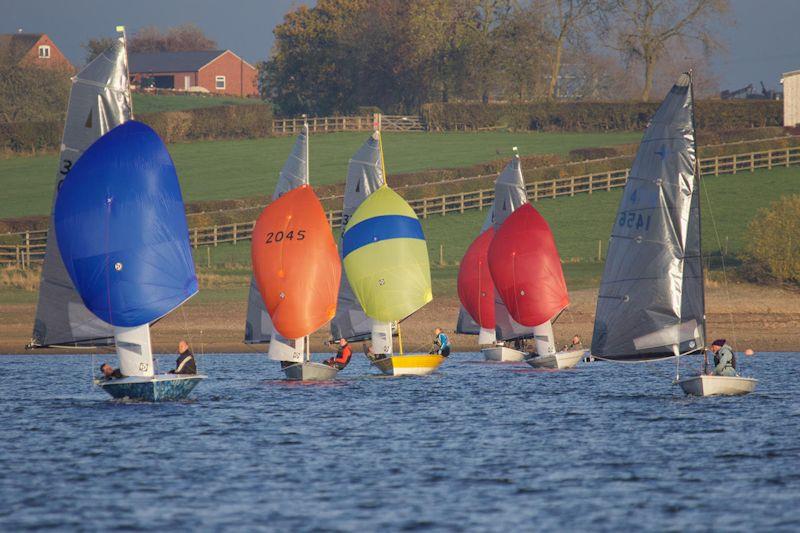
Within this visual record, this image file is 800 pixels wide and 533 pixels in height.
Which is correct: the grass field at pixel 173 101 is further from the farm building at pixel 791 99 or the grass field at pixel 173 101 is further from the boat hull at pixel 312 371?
the boat hull at pixel 312 371

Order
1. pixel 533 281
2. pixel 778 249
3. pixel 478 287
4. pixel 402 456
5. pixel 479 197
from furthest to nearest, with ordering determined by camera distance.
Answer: pixel 479 197 < pixel 778 249 < pixel 478 287 < pixel 533 281 < pixel 402 456

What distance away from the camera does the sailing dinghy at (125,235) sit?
3225 centimetres

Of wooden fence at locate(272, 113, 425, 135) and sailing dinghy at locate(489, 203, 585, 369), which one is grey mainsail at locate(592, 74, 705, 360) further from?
wooden fence at locate(272, 113, 425, 135)

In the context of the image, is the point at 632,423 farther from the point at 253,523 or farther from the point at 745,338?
the point at 745,338

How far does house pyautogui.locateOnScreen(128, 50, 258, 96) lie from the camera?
156375 millimetres

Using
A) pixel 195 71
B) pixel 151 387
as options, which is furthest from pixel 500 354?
pixel 195 71

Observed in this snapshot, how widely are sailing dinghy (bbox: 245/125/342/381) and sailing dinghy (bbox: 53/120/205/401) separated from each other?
20.6 ft

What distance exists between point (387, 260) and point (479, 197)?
32777 mm

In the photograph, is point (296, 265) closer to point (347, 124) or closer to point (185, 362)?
point (185, 362)

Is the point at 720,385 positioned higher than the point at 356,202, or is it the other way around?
the point at 356,202

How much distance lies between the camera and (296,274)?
129 ft

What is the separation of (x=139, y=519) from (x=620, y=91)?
→ 157 metres

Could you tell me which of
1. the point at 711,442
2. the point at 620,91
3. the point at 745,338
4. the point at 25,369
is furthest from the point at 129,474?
the point at 620,91

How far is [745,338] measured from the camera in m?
49.3
